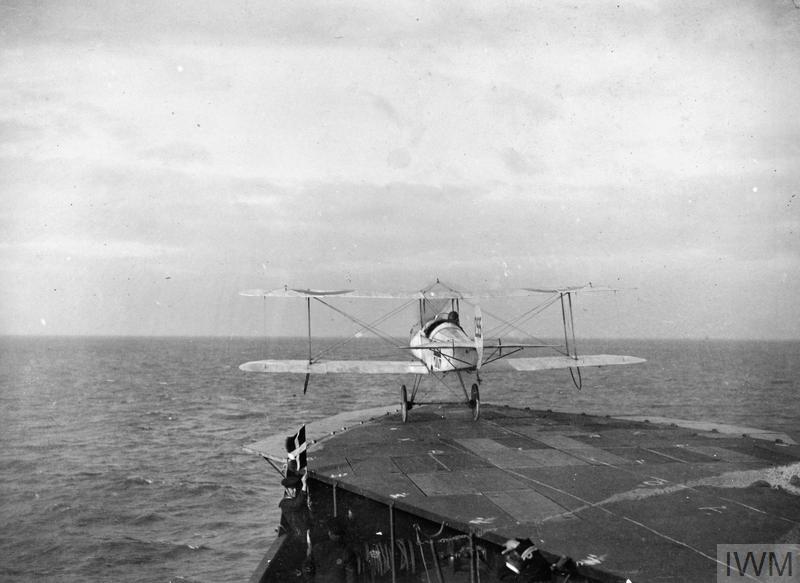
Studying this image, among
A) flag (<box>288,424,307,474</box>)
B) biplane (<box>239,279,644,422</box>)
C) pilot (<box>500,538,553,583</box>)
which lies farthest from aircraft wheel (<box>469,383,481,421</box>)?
pilot (<box>500,538,553,583</box>)

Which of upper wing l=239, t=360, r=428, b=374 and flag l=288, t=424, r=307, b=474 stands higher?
upper wing l=239, t=360, r=428, b=374

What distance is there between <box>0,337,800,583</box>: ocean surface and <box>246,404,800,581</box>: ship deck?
540 cm

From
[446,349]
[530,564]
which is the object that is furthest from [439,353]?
[530,564]

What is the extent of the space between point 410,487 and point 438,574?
2401 millimetres

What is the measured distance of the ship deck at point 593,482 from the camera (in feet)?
28.3

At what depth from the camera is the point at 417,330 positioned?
78.2 feet

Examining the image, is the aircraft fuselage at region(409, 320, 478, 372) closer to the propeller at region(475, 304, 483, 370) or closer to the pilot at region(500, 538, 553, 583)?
the propeller at region(475, 304, 483, 370)

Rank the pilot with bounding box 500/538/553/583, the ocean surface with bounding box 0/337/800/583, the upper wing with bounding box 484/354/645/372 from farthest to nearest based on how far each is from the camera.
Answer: the upper wing with bounding box 484/354/645/372 → the ocean surface with bounding box 0/337/800/583 → the pilot with bounding box 500/538/553/583

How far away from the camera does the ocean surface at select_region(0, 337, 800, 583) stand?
18.1 metres

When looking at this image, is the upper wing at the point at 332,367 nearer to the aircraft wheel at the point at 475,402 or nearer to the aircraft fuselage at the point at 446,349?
the aircraft fuselage at the point at 446,349

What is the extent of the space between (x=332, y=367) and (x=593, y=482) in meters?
10.6

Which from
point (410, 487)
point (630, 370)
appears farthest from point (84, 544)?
point (630, 370)

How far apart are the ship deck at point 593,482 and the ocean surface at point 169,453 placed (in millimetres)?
5405

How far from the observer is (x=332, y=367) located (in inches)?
804
